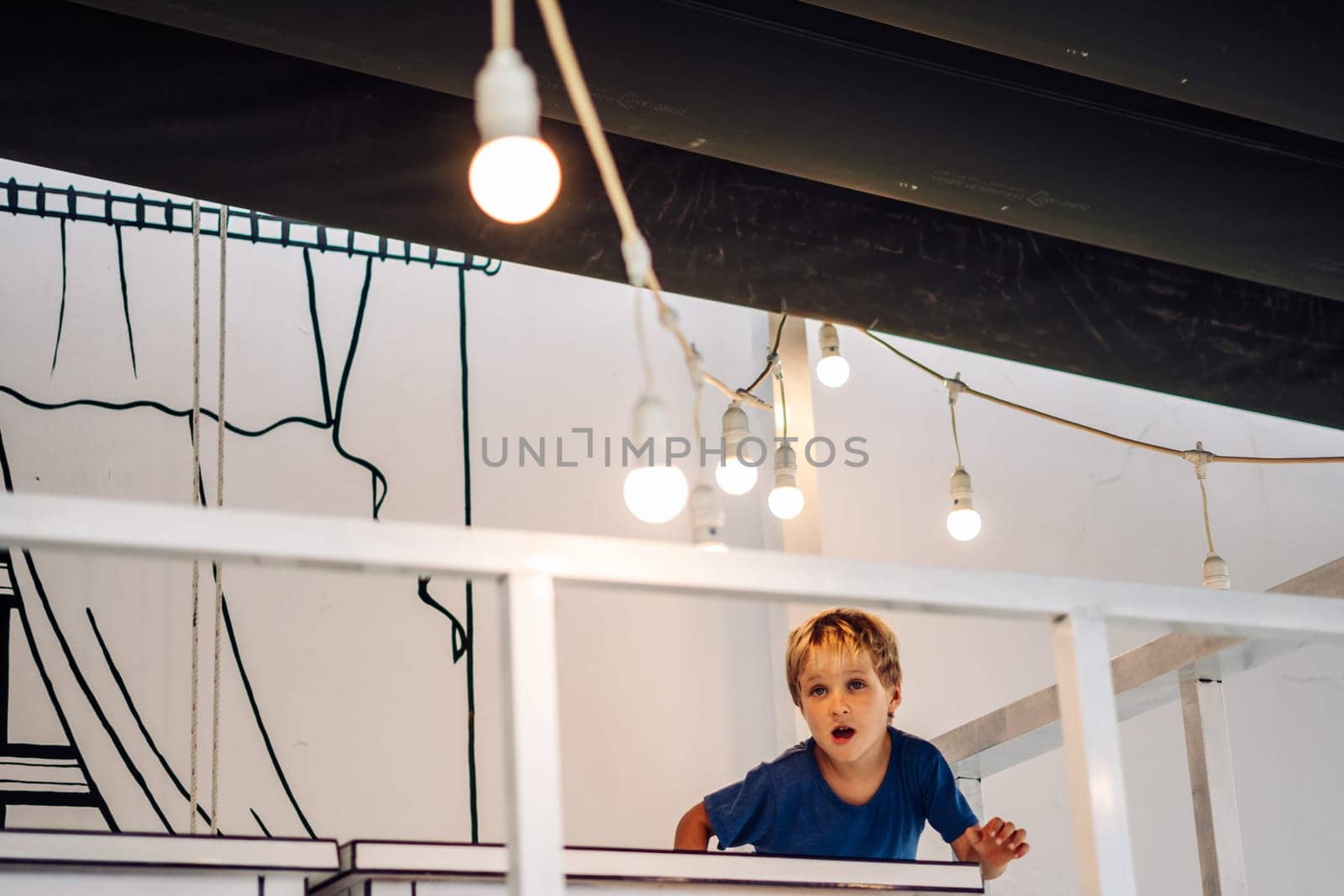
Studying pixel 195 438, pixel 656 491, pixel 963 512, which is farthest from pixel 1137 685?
pixel 195 438

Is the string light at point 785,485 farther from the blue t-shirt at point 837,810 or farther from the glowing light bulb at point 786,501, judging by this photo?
the blue t-shirt at point 837,810

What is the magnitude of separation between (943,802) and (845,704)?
286 mm

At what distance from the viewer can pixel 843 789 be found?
9.78ft

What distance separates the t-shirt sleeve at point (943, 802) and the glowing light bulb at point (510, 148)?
2.10 meters

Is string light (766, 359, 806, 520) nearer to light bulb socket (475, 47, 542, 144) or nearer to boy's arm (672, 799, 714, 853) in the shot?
boy's arm (672, 799, 714, 853)

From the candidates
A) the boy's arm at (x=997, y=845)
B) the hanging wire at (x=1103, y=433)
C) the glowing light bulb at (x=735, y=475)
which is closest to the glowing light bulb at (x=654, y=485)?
the boy's arm at (x=997, y=845)

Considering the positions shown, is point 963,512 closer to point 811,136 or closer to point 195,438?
point 811,136

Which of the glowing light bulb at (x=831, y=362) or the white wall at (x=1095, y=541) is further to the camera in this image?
the white wall at (x=1095, y=541)

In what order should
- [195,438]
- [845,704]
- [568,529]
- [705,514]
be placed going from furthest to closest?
[568,529], [195,438], [845,704], [705,514]

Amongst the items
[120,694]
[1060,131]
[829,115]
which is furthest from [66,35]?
[120,694]

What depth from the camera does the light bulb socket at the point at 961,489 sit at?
3.69 metres

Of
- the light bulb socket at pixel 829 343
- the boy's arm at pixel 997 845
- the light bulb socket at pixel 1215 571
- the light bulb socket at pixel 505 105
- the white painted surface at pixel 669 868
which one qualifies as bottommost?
the white painted surface at pixel 669 868

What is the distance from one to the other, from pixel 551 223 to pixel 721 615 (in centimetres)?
183

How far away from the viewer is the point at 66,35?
2246 millimetres
